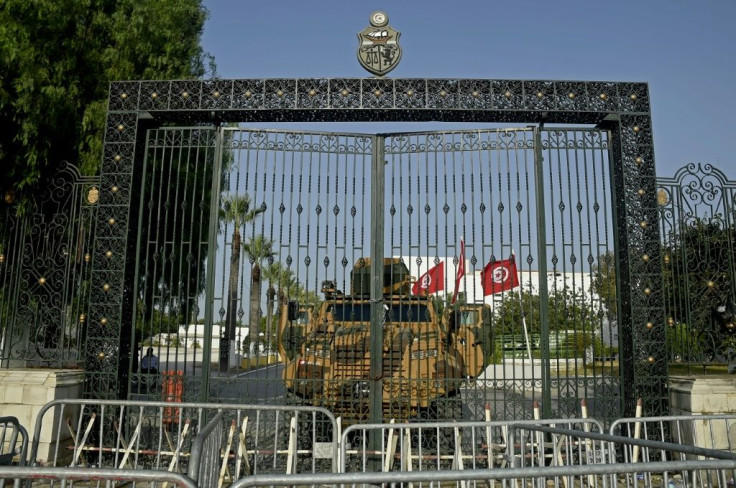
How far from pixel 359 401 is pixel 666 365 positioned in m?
3.96

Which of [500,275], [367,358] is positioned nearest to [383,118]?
[500,275]

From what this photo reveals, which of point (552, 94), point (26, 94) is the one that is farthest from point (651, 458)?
point (26, 94)

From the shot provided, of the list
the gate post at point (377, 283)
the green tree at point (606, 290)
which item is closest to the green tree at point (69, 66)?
the gate post at point (377, 283)

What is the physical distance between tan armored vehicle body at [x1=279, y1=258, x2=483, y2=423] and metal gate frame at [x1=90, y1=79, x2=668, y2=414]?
2107 millimetres

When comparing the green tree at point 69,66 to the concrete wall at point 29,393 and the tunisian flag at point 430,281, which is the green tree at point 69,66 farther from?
the tunisian flag at point 430,281

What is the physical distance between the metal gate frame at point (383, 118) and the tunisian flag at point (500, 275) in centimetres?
141

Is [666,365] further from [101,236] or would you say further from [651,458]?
[101,236]

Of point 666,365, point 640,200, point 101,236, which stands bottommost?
point 666,365

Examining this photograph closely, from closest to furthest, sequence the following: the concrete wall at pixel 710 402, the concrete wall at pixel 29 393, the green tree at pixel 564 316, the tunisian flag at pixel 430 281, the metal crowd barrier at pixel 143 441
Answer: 1. the metal crowd barrier at pixel 143 441
2. the concrete wall at pixel 710 402
3. the concrete wall at pixel 29 393
4. the green tree at pixel 564 316
5. the tunisian flag at pixel 430 281

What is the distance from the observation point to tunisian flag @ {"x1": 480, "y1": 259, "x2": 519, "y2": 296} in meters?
8.12

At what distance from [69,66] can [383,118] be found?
726 centimetres

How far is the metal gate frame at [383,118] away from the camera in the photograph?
8.05m

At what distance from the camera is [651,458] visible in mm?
7203

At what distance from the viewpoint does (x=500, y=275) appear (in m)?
8.30
